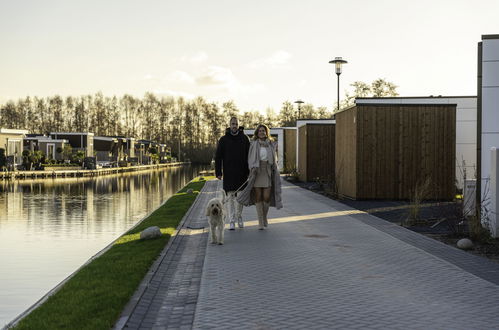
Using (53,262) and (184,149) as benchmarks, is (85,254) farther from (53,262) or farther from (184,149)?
(184,149)

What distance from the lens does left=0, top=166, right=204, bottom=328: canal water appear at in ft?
28.6

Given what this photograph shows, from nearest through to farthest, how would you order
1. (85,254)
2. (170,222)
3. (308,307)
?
(308,307), (85,254), (170,222)

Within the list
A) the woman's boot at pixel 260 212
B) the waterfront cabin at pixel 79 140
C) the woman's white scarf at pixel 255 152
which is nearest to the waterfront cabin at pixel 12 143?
the waterfront cabin at pixel 79 140

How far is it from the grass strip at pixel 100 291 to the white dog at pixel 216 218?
0.85 m

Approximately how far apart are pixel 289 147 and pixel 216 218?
34.7 metres

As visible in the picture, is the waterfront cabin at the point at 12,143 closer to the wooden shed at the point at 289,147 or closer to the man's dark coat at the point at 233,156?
the wooden shed at the point at 289,147

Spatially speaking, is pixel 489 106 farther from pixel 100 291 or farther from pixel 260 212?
pixel 100 291

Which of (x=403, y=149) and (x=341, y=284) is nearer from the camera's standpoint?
(x=341, y=284)

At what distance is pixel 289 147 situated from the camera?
4369 cm

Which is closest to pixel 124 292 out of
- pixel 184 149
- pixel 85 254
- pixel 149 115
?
pixel 85 254

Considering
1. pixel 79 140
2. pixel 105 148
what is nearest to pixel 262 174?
pixel 79 140

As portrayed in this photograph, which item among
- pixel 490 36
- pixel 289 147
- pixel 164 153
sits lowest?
pixel 164 153

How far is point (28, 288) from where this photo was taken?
28.2 feet

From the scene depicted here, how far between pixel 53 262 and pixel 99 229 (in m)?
4.62
